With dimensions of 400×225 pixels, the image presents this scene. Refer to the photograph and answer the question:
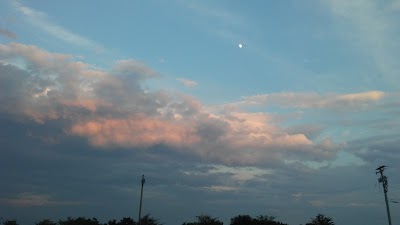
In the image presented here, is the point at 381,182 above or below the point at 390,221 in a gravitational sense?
above

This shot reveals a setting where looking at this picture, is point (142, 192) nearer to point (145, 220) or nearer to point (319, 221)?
point (145, 220)

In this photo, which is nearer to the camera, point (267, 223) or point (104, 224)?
point (267, 223)

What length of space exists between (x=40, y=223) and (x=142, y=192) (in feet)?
144

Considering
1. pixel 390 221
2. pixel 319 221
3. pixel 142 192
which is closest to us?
pixel 390 221

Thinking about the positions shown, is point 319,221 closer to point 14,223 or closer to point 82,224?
point 82,224

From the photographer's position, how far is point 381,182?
5991 centimetres

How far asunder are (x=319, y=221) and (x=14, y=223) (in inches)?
2928

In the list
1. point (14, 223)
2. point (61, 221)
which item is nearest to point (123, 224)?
point (61, 221)

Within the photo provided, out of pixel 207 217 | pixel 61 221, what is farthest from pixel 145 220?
pixel 61 221

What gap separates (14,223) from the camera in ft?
332

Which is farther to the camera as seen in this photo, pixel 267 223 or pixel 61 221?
pixel 61 221

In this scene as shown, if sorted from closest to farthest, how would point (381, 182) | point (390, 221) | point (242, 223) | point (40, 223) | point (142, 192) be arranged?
1. point (390, 221)
2. point (381, 182)
3. point (142, 192)
4. point (242, 223)
5. point (40, 223)

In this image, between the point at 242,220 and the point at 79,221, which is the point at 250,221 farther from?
the point at 79,221

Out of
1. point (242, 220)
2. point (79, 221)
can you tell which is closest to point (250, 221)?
point (242, 220)
